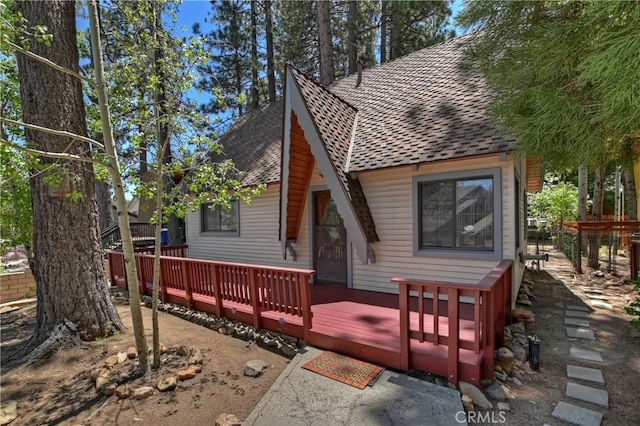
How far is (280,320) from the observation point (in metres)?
4.30

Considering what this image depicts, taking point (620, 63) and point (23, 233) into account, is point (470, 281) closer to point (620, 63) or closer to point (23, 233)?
point (620, 63)

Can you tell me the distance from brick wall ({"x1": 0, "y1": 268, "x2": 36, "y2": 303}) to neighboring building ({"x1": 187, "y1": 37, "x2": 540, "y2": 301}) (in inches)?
212

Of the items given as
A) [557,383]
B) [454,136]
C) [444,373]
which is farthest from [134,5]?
[557,383]

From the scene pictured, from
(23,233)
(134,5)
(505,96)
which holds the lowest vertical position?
(23,233)

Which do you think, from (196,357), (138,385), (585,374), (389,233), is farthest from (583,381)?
(138,385)

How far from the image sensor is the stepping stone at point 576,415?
104 inches

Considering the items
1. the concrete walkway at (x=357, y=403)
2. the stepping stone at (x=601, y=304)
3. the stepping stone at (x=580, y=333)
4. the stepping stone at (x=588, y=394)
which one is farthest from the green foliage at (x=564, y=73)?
the stepping stone at (x=601, y=304)

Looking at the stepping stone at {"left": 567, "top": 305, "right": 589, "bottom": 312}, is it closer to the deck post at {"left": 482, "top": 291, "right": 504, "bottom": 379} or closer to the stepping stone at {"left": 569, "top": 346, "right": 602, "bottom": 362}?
the stepping stone at {"left": 569, "top": 346, "right": 602, "bottom": 362}

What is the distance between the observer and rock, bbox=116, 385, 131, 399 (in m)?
3.17

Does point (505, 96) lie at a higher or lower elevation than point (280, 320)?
higher

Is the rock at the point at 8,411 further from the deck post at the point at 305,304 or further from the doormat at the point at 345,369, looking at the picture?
the deck post at the point at 305,304

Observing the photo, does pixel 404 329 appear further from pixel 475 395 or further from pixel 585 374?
pixel 585 374

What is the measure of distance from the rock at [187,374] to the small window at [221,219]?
16.9 feet

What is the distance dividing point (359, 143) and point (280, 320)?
12.7 ft
